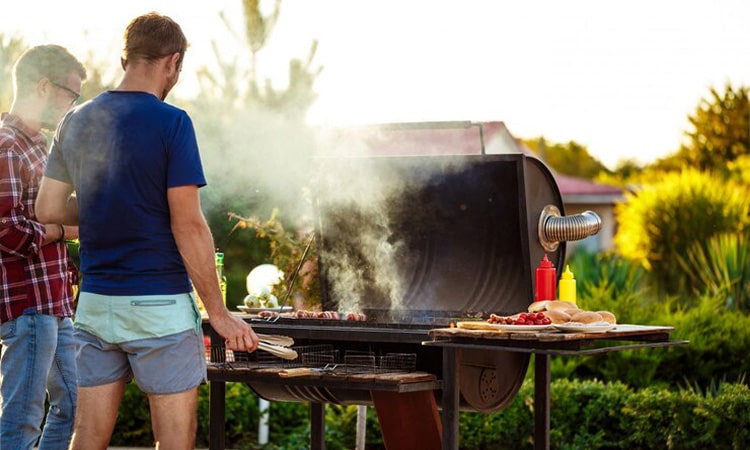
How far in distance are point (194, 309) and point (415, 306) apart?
2487 mm

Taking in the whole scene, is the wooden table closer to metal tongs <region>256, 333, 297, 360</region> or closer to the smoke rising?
metal tongs <region>256, 333, 297, 360</region>

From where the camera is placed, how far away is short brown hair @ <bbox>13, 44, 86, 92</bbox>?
386 centimetres

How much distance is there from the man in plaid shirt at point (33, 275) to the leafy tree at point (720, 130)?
77.7 feet

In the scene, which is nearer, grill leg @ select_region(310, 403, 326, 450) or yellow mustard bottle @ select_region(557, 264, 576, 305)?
yellow mustard bottle @ select_region(557, 264, 576, 305)

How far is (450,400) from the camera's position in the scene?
Result: 13.8 ft

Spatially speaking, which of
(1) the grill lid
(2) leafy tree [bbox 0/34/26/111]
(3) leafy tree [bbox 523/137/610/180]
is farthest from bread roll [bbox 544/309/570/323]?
(3) leafy tree [bbox 523/137/610/180]

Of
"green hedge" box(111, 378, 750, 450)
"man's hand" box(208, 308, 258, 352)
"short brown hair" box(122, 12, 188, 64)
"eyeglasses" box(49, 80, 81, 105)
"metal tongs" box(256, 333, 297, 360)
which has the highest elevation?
"short brown hair" box(122, 12, 188, 64)

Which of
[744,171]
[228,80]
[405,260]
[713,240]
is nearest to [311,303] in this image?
[405,260]

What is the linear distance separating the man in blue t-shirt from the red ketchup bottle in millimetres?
2055

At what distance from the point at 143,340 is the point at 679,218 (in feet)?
→ 33.3

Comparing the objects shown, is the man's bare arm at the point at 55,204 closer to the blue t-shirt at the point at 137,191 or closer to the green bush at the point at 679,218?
the blue t-shirt at the point at 137,191

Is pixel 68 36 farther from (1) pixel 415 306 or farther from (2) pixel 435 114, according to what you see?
(1) pixel 415 306

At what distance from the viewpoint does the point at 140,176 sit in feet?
10.0

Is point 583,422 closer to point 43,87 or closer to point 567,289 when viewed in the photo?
point 567,289
